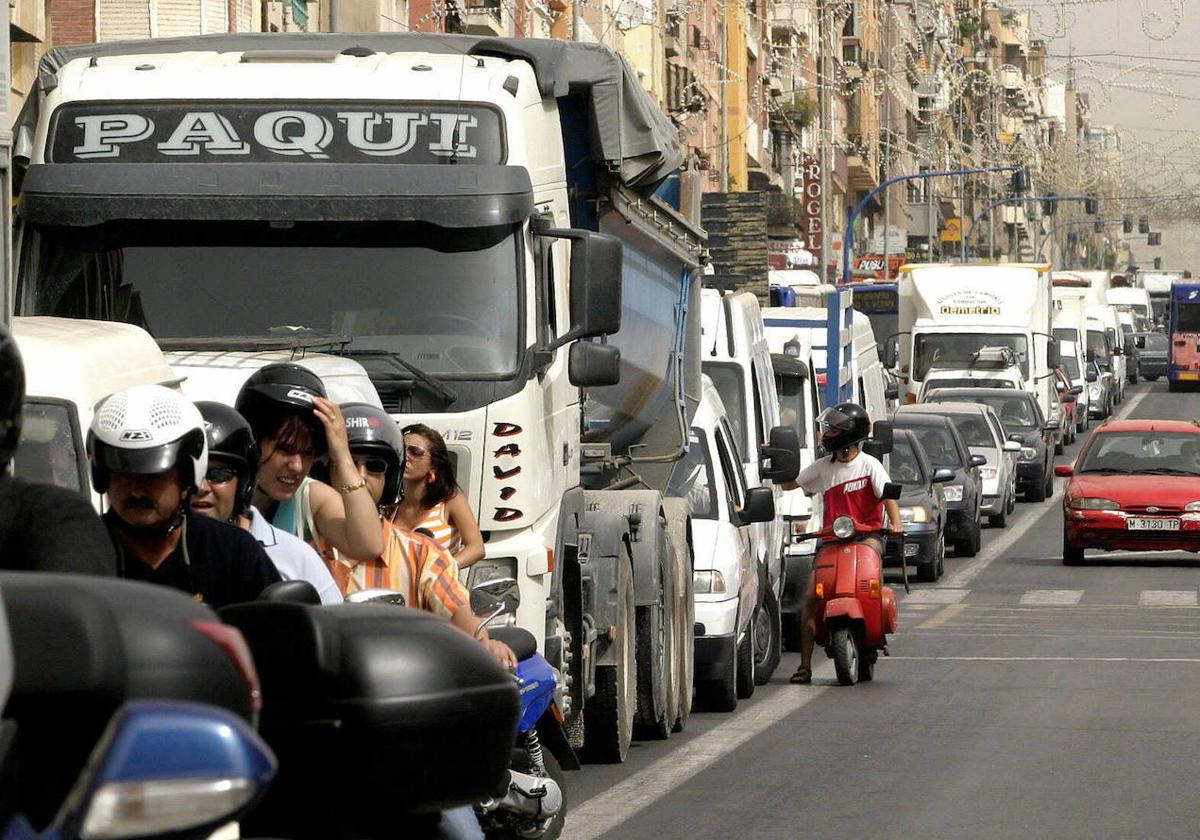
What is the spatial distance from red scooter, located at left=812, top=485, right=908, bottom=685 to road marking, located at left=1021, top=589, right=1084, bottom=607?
8.06 metres

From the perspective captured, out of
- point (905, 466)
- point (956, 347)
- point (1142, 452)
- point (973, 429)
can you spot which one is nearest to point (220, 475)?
point (905, 466)

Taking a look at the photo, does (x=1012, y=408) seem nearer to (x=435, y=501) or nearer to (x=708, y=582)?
(x=708, y=582)

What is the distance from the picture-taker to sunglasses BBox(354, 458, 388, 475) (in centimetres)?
740

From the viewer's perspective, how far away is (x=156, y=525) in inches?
176

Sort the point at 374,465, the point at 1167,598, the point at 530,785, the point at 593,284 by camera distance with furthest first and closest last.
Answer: the point at 1167,598 → the point at 593,284 → the point at 374,465 → the point at 530,785

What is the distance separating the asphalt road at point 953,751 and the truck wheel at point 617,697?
14cm

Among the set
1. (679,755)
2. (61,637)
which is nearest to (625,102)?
(679,755)

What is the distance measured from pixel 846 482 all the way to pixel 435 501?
7323 millimetres

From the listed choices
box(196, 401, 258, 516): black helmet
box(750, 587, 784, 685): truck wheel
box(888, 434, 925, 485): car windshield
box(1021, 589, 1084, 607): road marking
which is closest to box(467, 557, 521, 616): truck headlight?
box(196, 401, 258, 516): black helmet

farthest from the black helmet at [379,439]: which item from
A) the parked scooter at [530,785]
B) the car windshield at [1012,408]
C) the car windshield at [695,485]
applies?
the car windshield at [1012,408]

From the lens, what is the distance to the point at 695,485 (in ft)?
49.6

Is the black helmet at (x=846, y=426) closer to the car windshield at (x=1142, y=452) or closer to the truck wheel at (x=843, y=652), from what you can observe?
the truck wheel at (x=843, y=652)

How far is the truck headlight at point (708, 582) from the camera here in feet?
47.8

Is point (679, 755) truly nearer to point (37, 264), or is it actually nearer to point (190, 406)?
point (37, 264)
